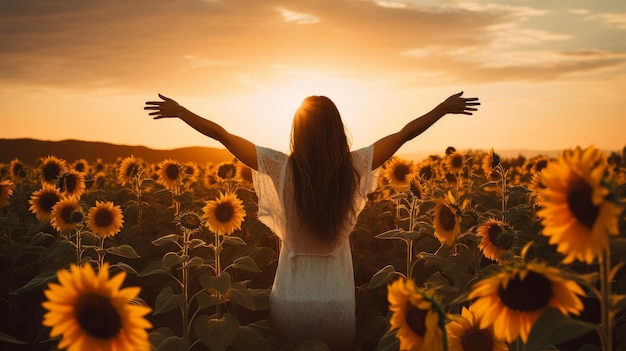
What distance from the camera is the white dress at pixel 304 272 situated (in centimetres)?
547

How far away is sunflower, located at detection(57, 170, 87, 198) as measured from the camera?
8062 mm

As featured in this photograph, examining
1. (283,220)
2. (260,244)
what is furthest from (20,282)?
(283,220)

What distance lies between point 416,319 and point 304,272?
9.45 feet

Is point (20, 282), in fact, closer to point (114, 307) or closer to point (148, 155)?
point (114, 307)

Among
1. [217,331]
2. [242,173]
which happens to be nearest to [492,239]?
[217,331]

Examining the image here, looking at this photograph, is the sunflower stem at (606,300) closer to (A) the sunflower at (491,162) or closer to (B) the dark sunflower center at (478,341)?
(B) the dark sunflower center at (478,341)

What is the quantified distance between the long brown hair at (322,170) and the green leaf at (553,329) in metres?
3.01

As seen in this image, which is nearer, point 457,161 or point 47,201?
point 47,201

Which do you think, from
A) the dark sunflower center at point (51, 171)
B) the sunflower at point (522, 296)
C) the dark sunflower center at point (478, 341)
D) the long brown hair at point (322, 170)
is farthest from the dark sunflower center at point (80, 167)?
the sunflower at point (522, 296)

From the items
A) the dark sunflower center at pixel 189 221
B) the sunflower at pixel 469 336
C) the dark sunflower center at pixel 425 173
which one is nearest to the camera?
the sunflower at pixel 469 336

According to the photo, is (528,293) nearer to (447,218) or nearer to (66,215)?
(447,218)

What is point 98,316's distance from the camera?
273cm

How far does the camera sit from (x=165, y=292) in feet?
18.9

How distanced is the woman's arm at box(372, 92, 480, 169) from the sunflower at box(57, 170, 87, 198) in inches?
156
